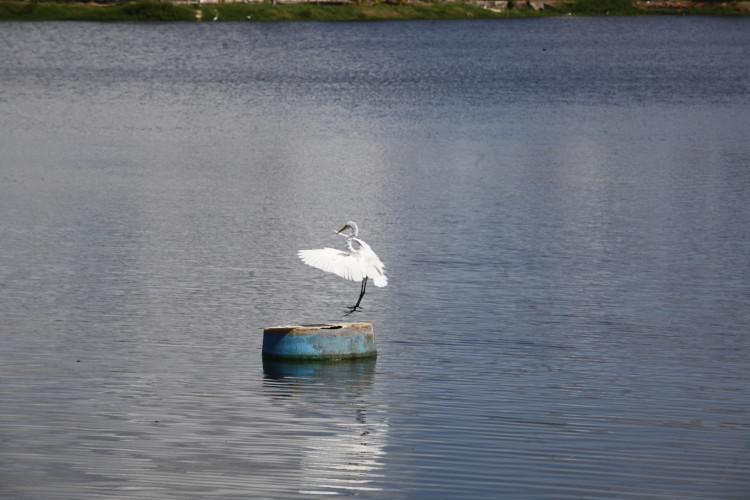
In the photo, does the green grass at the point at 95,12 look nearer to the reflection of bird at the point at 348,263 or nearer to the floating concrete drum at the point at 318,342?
the reflection of bird at the point at 348,263

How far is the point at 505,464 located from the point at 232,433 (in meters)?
2.68

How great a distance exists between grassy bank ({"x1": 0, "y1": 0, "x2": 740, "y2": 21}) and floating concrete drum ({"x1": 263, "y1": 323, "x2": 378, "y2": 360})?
10407 cm

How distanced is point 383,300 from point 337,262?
353 cm

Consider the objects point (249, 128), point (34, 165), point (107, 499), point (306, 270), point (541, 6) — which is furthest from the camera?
point (541, 6)

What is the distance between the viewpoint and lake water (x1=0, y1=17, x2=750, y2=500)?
37.0ft

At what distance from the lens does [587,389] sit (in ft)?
45.9

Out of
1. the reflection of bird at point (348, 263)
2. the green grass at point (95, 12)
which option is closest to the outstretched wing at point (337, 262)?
the reflection of bird at point (348, 263)

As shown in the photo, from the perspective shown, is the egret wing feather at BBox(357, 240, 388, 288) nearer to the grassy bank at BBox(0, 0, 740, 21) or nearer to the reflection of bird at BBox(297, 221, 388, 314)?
the reflection of bird at BBox(297, 221, 388, 314)

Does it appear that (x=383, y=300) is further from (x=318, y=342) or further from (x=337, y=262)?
(x=318, y=342)

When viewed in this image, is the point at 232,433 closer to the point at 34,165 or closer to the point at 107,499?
the point at 107,499

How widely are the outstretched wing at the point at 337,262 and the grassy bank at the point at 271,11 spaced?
339 ft

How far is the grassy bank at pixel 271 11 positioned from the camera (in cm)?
11325

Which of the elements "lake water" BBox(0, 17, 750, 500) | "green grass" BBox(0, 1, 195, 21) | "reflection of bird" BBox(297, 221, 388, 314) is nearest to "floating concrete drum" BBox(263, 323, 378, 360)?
"lake water" BBox(0, 17, 750, 500)

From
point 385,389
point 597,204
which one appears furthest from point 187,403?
point 597,204
